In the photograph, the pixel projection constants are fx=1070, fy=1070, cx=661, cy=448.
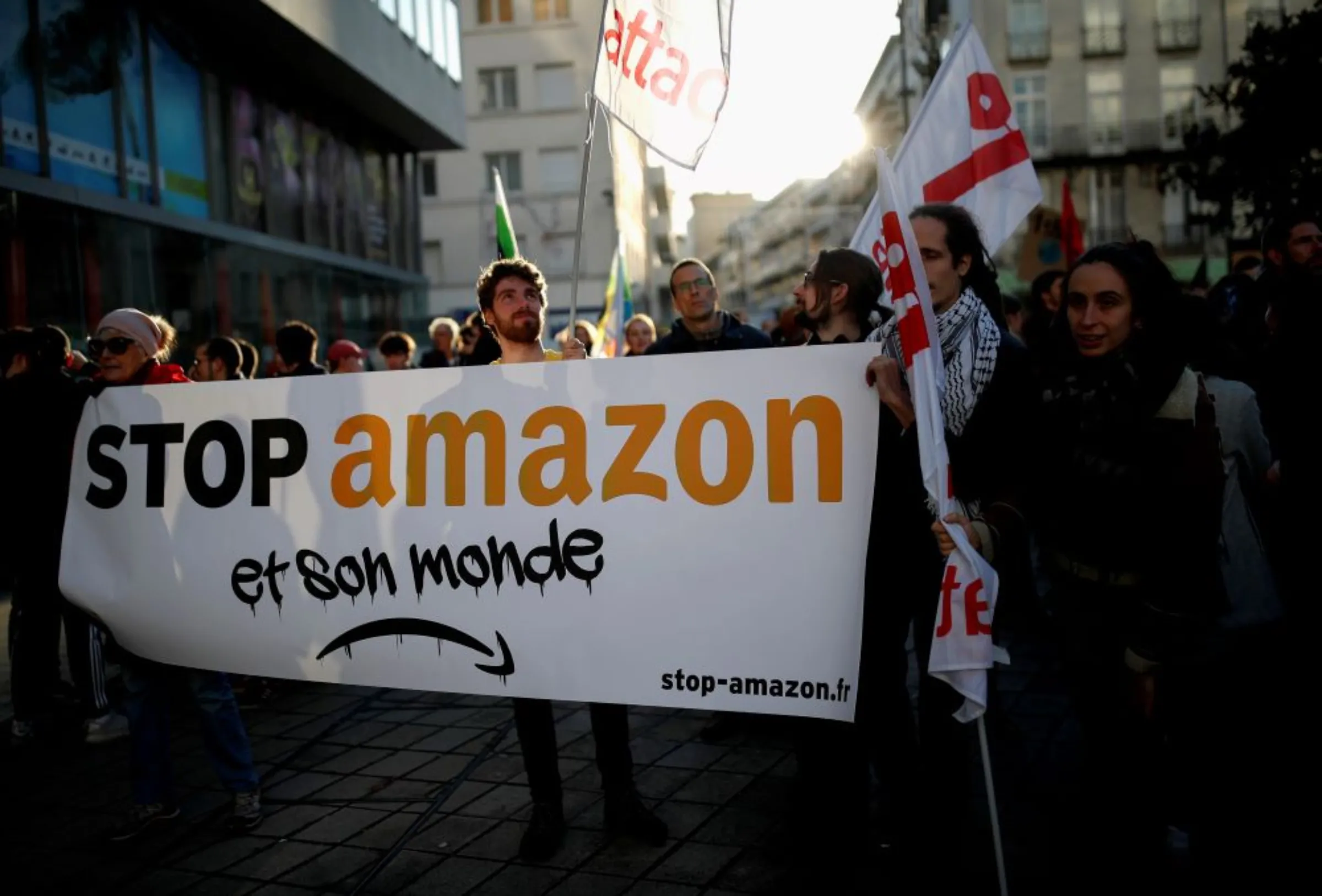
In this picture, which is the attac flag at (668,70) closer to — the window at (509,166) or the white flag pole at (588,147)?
the white flag pole at (588,147)

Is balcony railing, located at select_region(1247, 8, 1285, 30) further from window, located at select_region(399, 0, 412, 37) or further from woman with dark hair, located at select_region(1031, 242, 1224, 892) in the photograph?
woman with dark hair, located at select_region(1031, 242, 1224, 892)

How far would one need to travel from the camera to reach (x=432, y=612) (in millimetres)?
3367

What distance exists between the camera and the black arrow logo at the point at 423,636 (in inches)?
130

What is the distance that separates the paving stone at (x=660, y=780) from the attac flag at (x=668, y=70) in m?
2.42

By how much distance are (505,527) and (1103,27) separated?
46033 millimetres

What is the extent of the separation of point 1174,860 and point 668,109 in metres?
3.04

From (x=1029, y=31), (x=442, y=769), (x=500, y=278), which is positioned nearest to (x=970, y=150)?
(x=500, y=278)

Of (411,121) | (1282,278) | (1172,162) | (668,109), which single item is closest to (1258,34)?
(1282,278)

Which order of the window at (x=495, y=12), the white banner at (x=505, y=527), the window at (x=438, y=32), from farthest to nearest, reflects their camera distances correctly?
the window at (x=495, y=12) → the window at (x=438, y=32) → the white banner at (x=505, y=527)

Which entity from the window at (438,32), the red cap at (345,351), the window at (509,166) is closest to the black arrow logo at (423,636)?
the red cap at (345,351)

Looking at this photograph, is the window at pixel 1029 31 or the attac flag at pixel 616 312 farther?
the window at pixel 1029 31

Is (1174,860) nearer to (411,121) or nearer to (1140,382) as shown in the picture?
(1140,382)

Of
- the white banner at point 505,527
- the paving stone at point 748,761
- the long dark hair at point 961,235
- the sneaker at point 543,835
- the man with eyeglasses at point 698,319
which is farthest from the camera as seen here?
the man with eyeglasses at point 698,319

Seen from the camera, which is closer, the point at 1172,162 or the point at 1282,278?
the point at 1282,278
